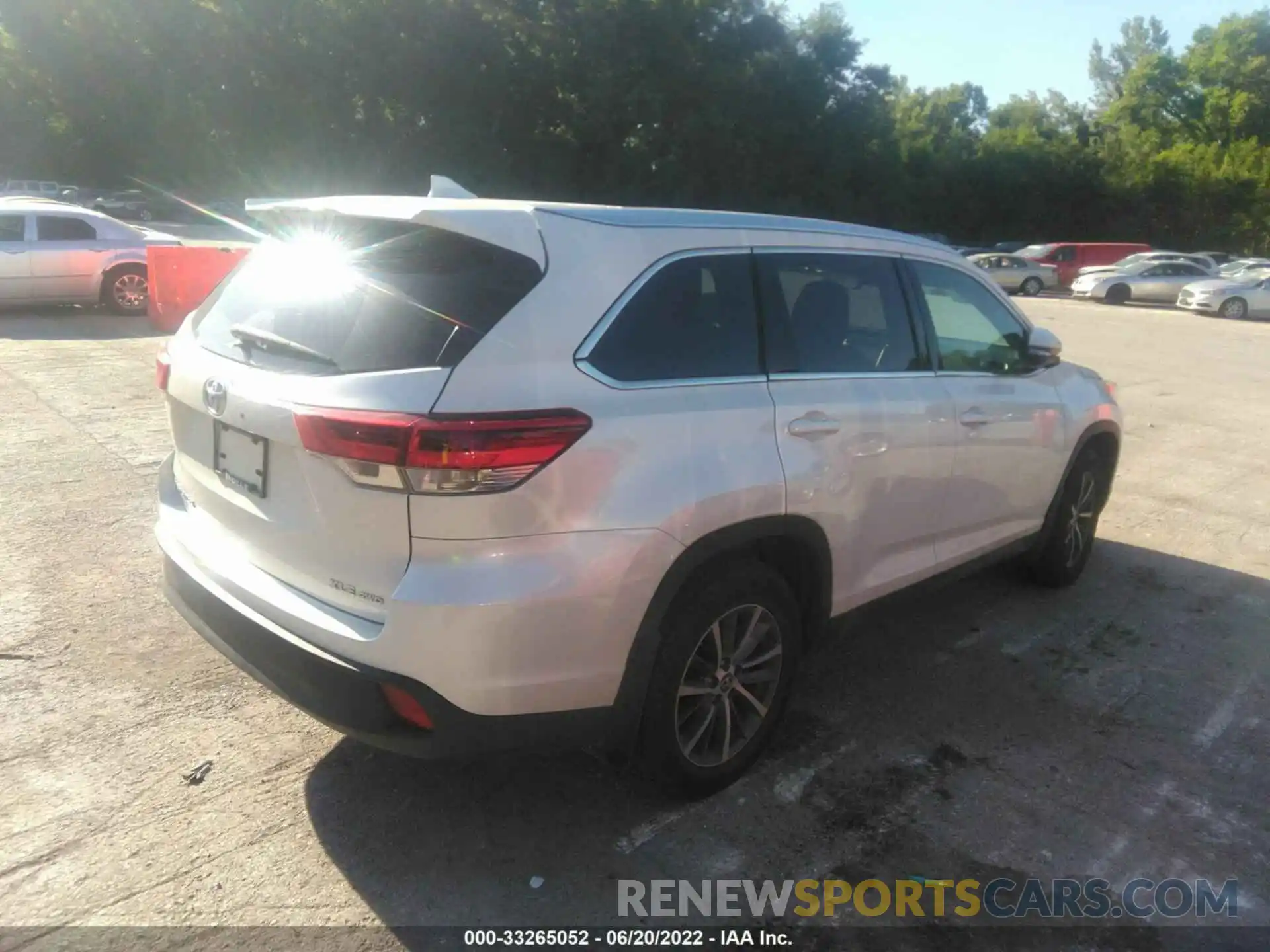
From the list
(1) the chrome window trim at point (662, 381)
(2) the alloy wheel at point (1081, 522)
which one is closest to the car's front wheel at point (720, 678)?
(1) the chrome window trim at point (662, 381)

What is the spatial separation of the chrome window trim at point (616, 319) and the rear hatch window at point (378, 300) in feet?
0.75

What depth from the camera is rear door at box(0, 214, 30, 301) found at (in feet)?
42.1

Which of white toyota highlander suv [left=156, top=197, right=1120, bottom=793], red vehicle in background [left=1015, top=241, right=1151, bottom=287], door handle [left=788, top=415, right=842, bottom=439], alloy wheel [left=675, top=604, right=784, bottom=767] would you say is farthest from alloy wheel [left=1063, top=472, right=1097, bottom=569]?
red vehicle in background [left=1015, top=241, right=1151, bottom=287]

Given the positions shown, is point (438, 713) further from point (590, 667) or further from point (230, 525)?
point (230, 525)

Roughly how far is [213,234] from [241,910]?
35.0 meters

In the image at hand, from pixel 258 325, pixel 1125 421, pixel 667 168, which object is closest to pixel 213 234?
pixel 667 168

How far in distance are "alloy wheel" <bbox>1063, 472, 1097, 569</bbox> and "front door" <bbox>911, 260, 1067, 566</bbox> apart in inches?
13.6

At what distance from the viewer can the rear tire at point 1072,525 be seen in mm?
5227

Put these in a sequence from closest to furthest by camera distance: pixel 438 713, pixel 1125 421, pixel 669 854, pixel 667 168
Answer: pixel 438 713 → pixel 669 854 → pixel 1125 421 → pixel 667 168

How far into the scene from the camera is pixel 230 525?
3229mm

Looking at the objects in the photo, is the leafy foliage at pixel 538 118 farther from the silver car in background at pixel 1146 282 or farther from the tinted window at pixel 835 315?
the tinted window at pixel 835 315

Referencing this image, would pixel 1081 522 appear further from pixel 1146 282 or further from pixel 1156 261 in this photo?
pixel 1156 261

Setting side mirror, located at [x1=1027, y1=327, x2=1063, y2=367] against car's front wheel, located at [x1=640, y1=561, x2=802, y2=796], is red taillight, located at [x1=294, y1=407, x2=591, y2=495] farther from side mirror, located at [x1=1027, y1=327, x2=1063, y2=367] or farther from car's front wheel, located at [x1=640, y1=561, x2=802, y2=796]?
side mirror, located at [x1=1027, y1=327, x2=1063, y2=367]

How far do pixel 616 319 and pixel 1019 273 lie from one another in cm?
3235
